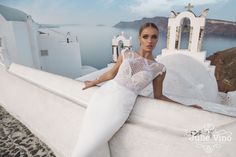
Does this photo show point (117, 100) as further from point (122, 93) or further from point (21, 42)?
point (21, 42)

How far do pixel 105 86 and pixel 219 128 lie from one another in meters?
1.13

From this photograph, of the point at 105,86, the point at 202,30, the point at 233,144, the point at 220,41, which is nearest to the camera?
the point at 233,144

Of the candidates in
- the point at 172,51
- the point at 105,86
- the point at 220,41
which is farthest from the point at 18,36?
the point at 220,41

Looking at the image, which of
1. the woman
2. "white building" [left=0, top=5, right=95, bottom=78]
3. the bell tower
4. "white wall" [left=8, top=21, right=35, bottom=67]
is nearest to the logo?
the woman

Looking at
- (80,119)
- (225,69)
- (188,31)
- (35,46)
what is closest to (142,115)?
(80,119)

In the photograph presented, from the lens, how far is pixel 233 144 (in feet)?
4.63

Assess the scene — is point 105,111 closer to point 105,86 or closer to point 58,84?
point 105,86

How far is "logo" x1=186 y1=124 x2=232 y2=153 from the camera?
4.69 feet

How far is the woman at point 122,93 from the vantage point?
178 cm

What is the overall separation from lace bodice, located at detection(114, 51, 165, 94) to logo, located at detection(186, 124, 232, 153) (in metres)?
0.64

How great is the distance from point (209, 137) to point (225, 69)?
72.0 ft

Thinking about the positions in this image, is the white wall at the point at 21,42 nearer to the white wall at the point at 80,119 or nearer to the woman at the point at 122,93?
the white wall at the point at 80,119

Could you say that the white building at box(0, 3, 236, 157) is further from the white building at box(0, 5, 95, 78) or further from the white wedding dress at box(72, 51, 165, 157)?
the white building at box(0, 5, 95, 78)

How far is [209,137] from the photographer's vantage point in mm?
1489
